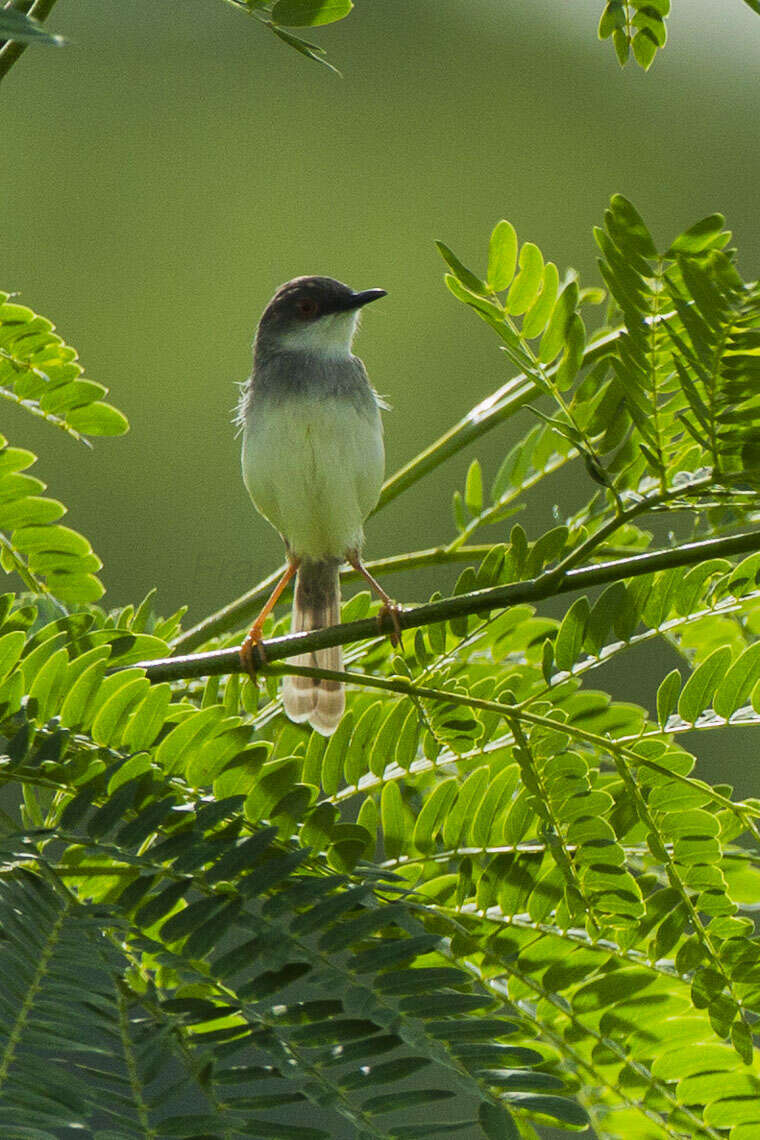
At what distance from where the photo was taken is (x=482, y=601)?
147 centimetres

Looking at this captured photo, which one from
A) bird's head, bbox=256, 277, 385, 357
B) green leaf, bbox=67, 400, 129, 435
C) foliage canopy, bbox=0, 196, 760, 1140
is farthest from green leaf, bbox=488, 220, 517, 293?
bird's head, bbox=256, 277, 385, 357

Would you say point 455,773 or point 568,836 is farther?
point 455,773

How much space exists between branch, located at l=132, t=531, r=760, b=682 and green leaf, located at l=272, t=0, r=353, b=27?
77 cm

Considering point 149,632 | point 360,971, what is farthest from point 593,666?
point 149,632

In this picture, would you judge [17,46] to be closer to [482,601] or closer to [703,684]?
[482,601]

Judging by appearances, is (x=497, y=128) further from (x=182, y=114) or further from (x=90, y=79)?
(x=90, y=79)

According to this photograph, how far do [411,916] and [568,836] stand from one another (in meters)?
0.22

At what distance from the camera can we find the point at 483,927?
154 cm

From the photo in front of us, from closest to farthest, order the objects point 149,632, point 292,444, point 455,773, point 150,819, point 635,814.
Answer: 1. point 150,819
2. point 635,814
3. point 455,773
4. point 149,632
5. point 292,444

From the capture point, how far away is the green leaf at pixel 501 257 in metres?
1.67

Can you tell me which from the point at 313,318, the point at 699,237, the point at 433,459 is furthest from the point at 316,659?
the point at 699,237

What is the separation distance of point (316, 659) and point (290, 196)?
1571cm

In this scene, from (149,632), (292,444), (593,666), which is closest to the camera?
(593,666)

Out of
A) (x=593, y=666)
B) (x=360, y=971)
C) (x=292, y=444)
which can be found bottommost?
(x=360, y=971)
